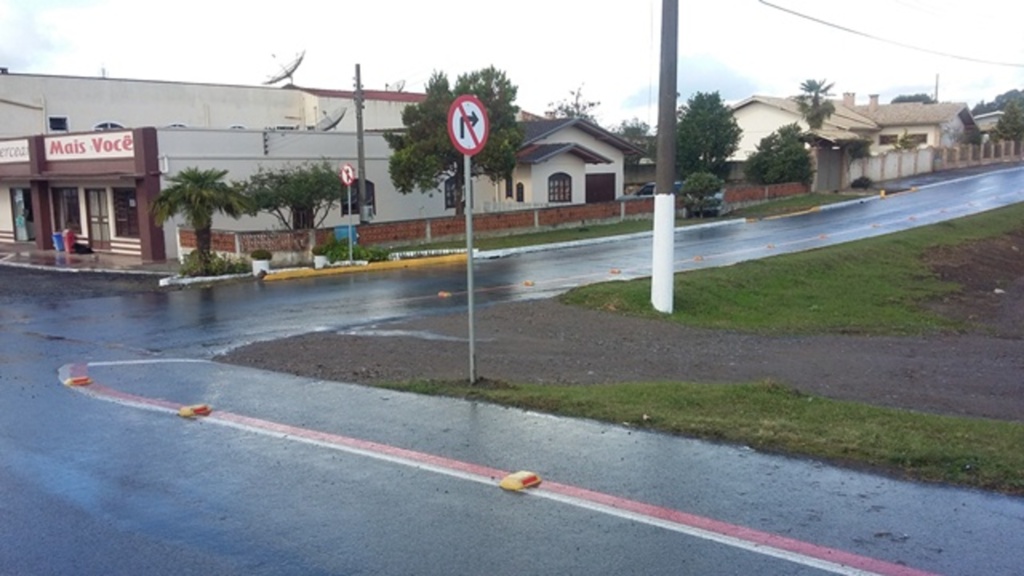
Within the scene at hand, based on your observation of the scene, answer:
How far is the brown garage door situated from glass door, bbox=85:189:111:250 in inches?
914

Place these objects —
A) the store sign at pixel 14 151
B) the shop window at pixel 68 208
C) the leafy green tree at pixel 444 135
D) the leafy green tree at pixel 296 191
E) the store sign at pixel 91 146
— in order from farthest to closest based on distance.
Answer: the store sign at pixel 14 151
the shop window at pixel 68 208
the leafy green tree at pixel 444 135
the store sign at pixel 91 146
the leafy green tree at pixel 296 191

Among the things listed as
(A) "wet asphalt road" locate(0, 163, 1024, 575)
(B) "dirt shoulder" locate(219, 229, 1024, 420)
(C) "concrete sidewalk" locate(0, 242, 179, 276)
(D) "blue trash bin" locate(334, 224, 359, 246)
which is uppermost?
(D) "blue trash bin" locate(334, 224, 359, 246)

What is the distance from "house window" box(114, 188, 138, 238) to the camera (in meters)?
33.2

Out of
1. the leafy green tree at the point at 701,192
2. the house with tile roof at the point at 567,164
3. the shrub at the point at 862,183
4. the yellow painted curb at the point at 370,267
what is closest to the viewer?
the yellow painted curb at the point at 370,267

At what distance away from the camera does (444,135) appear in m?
34.2

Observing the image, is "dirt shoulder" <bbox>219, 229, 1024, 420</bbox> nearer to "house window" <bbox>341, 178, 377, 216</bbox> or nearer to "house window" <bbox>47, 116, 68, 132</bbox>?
"house window" <bbox>341, 178, 377, 216</bbox>

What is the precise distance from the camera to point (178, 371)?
11273 millimetres

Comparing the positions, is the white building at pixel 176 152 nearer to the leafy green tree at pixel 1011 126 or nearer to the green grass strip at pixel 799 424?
the green grass strip at pixel 799 424

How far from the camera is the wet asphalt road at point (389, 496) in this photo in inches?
205

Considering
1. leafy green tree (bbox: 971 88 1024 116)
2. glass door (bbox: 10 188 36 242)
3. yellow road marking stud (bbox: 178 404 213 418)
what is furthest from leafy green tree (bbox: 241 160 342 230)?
leafy green tree (bbox: 971 88 1024 116)

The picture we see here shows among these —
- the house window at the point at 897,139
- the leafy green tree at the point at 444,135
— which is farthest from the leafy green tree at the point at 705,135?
the house window at the point at 897,139

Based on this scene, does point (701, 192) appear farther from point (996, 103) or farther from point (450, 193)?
point (996, 103)

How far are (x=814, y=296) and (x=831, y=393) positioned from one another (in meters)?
11.7

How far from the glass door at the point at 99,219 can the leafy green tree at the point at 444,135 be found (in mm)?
11206
